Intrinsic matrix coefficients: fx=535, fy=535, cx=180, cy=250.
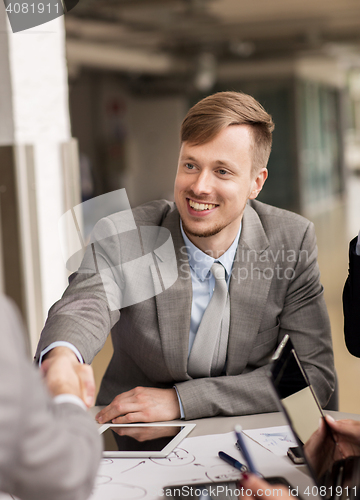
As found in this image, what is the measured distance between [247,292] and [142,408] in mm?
474

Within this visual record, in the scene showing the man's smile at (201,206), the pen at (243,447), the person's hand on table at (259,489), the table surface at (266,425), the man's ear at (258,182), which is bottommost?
the table surface at (266,425)

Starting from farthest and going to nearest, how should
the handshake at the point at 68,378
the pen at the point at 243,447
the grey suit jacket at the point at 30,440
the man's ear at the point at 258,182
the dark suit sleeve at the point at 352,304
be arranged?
the man's ear at the point at 258,182 → the dark suit sleeve at the point at 352,304 → the handshake at the point at 68,378 → the pen at the point at 243,447 → the grey suit jacket at the point at 30,440

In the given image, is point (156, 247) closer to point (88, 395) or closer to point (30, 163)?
point (88, 395)

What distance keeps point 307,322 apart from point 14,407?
45.8 inches

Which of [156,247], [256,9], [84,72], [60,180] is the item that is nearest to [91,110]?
[84,72]

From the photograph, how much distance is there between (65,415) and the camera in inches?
27.7

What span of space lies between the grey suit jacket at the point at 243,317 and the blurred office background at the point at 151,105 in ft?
0.53

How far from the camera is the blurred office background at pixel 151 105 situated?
2838mm

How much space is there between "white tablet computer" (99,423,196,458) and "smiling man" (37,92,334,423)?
168 millimetres

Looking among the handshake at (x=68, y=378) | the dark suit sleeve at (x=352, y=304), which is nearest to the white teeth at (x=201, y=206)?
the dark suit sleeve at (x=352, y=304)

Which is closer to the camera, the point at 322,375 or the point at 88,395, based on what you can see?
the point at 88,395

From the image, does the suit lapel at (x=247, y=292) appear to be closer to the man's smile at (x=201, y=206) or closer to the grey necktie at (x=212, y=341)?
the grey necktie at (x=212, y=341)

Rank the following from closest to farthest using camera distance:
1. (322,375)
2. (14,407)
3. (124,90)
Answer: (14,407), (322,375), (124,90)

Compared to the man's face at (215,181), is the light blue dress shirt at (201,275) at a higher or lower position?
lower
